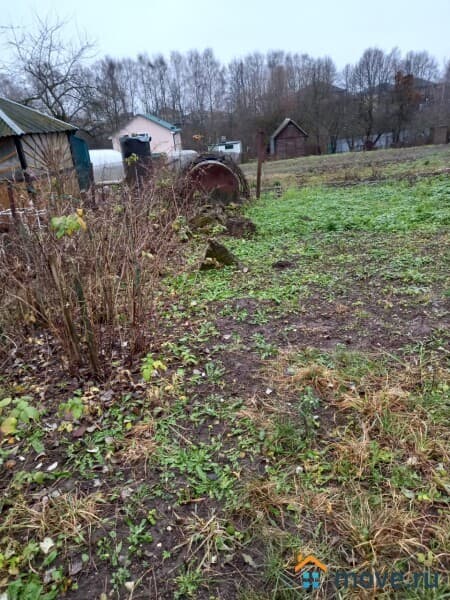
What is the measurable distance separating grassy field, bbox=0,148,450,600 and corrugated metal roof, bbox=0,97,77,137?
35.5 ft

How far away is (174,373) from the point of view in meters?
2.91

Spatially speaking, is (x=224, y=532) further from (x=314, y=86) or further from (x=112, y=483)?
(x=314, y=86)

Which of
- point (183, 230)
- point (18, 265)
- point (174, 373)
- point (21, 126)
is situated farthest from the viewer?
point (21, 126)

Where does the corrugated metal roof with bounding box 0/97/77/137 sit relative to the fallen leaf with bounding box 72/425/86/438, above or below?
above

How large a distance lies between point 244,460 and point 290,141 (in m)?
37.2

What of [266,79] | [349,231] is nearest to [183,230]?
[349,231]

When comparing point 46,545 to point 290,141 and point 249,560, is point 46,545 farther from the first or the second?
point 290,141

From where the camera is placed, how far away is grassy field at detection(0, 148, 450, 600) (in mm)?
1586

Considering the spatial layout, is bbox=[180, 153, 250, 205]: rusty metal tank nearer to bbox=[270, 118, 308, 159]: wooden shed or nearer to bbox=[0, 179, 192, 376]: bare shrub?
bbox=[0, 179, 192, 376]: bare shrub

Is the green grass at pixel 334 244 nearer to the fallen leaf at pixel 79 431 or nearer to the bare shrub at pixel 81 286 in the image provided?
the bare shrub at pixel 81 286

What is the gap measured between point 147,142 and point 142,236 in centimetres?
853

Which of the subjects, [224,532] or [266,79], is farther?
[266,79]

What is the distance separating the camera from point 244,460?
6.98ft

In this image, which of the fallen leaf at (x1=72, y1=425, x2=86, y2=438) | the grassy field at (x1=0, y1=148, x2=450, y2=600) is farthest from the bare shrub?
the fallen leaf at (x1=72, y1=425, x2=86, y2=438)
